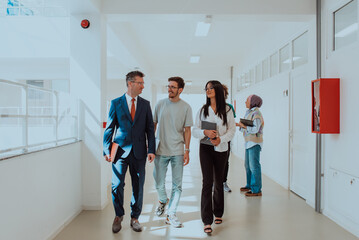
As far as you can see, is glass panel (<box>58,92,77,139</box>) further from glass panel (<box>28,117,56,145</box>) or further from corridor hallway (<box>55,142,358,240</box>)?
corridor hallway (<box>55,142,358,240</box>)

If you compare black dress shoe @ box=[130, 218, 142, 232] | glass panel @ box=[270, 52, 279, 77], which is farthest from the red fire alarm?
glass panel @ box=[270, 52, 279, 77]

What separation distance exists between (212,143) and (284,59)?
3.17 meters

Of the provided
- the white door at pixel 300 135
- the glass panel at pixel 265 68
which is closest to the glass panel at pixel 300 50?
the white door at pixel 300 135

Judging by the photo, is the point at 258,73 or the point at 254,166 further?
the point at 258,73

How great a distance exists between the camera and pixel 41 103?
8.80 feet

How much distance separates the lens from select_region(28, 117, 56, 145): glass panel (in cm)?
250

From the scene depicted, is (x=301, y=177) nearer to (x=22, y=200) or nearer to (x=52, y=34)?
(x=22, y=200)

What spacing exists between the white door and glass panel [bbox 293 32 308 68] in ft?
0.50

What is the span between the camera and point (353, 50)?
9.59ft

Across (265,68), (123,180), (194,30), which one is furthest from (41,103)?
(265,68)

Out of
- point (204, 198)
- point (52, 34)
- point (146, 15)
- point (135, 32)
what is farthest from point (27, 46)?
point (204, 198)

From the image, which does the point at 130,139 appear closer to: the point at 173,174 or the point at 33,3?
Answer: the point at 173,174

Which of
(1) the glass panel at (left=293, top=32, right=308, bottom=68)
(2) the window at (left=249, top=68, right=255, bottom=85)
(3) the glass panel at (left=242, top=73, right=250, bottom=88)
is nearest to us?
(1) the glass panel at (left=293, top=32, right=308, bottom=68)

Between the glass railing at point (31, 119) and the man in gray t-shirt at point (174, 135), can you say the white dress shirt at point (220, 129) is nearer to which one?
the man in gray t-shirt at point (174, 135)
